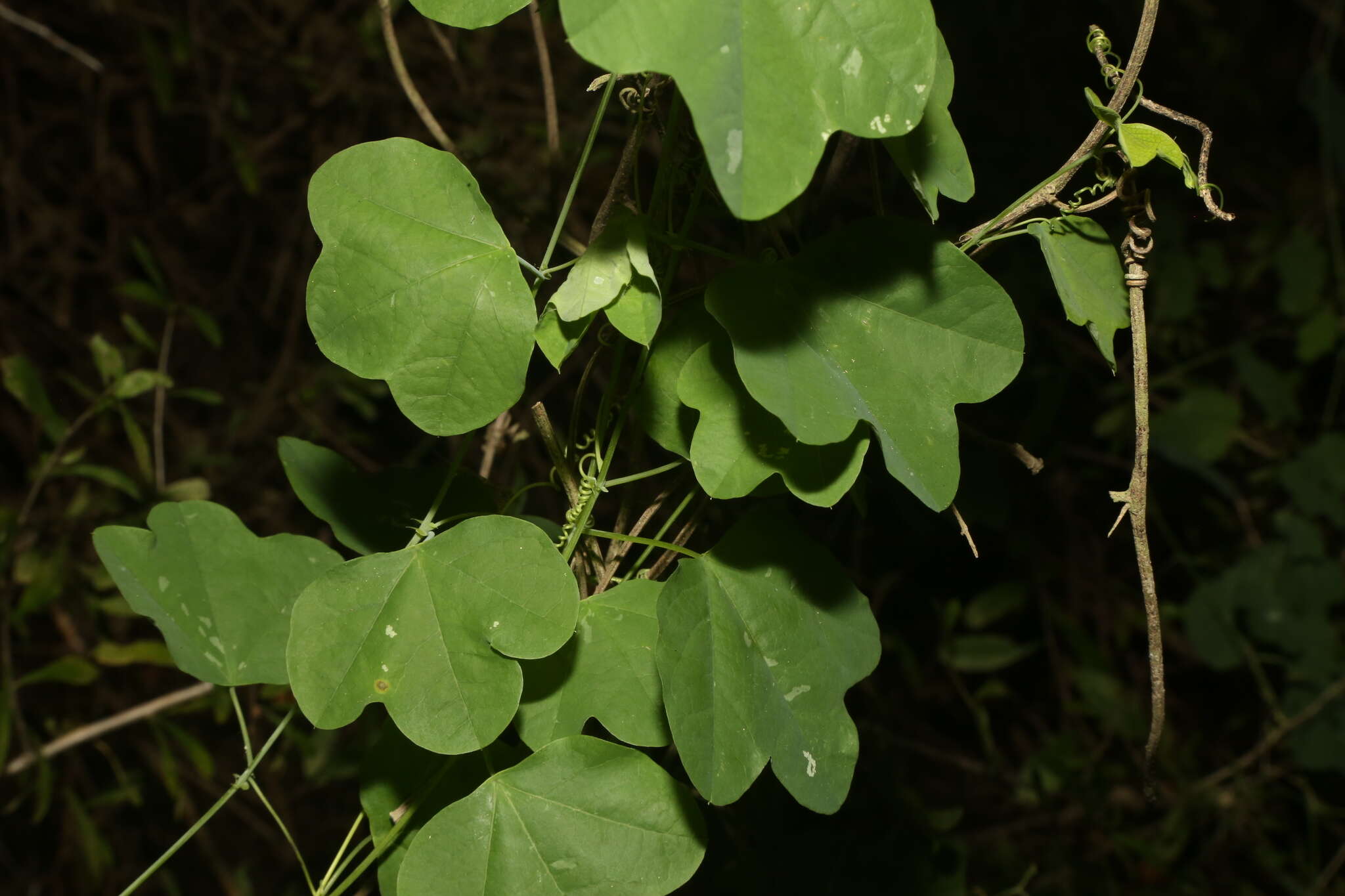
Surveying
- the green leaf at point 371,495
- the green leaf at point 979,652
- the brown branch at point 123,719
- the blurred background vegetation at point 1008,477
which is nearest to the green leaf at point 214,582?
the green leaf at point 371,495

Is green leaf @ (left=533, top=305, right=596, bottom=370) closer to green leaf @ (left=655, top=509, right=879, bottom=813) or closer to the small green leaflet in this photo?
green leaf @ (left=655, top=509, right=879, bottom=813)

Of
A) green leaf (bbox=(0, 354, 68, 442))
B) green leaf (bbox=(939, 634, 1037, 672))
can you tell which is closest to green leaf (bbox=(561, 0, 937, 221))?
green leaf (bbox=(0, 354, 68, 442))

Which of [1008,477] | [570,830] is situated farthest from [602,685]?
[1008,477]

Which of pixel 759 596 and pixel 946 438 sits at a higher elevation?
pixel 946 438

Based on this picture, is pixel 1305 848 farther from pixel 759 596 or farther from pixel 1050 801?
pixel 759 596

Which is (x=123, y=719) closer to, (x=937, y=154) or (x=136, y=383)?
(x=136, y=383)

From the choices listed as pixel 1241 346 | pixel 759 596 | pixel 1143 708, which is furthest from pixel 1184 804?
pixel 759 596

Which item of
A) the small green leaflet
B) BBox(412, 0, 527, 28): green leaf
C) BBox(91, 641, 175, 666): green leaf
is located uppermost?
BBox(412, 0, 527, 28): green leaf
